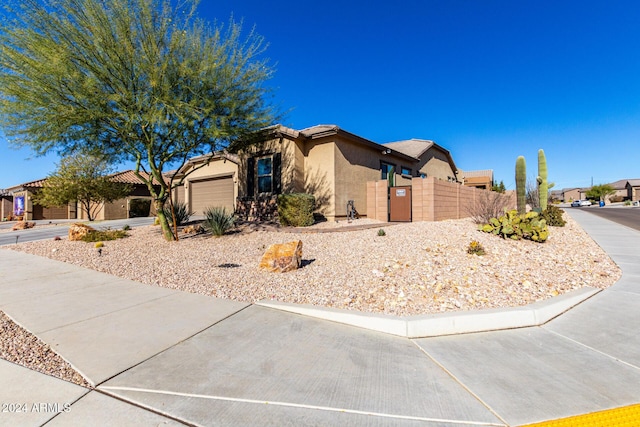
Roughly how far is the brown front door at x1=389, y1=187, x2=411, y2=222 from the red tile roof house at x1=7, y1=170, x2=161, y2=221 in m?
22.5

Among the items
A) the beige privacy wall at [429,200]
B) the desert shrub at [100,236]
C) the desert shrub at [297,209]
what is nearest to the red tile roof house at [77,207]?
the desert shrub at [100,236]

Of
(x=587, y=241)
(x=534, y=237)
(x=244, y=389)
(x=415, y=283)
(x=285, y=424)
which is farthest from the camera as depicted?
(x=587, y=241)

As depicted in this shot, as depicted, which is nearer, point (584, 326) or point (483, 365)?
point (483, 365)

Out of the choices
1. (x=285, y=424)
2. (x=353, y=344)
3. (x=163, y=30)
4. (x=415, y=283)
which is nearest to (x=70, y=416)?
(x=285, y=424)

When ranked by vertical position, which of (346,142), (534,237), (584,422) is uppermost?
(346,142)

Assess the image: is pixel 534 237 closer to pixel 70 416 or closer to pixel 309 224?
pixel 309 224

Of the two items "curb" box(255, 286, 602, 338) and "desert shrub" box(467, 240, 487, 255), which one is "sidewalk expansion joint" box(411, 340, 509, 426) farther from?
"desert shrub" box(467, 240, 487, 255)

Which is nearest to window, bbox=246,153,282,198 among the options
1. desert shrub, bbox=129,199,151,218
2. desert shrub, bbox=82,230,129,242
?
desert shrub, bbox=82,230,129,242

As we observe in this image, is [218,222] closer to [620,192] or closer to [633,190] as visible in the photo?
[633,190]

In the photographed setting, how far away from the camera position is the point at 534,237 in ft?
27.9

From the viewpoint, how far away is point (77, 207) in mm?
27391

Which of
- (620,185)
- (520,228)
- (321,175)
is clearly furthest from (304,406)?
(620,185)

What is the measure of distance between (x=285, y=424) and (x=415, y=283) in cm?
363

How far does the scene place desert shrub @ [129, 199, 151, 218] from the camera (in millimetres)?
25906
